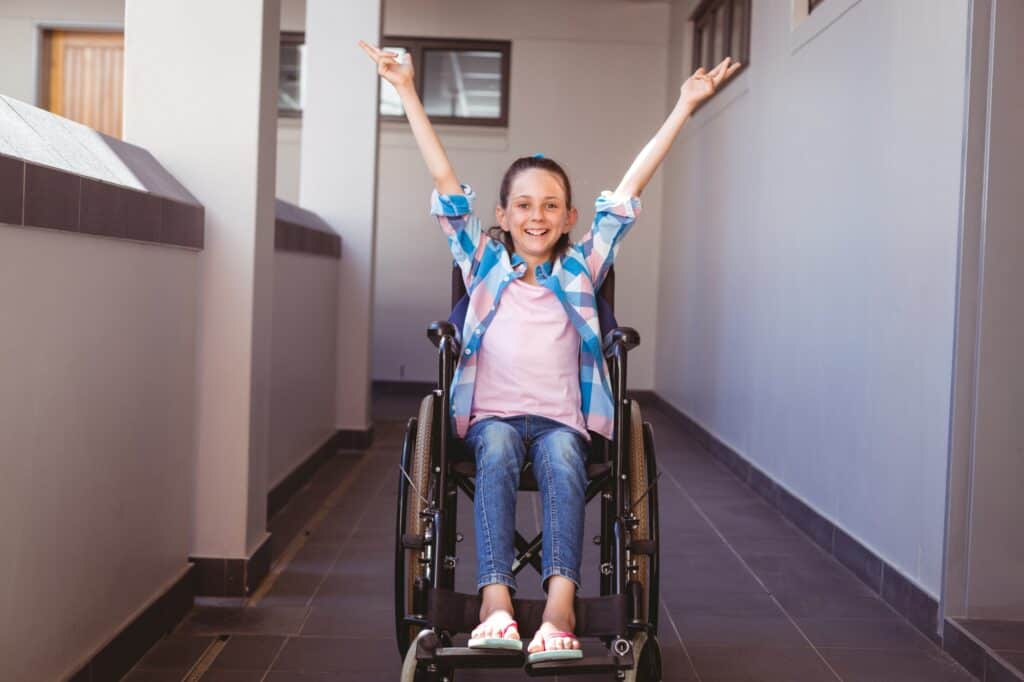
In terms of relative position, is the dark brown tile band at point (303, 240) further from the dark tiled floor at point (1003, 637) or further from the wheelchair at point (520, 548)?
the dark tiled floor at point (1003, 637)

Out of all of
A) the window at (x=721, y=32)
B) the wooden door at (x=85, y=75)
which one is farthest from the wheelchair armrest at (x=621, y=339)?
the wooden door at (x=85, y=75)

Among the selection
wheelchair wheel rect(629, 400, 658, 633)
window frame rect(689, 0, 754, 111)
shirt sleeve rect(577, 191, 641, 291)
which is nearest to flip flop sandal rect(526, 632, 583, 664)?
wheelchair wheel rect(629, 400, 658, 633)

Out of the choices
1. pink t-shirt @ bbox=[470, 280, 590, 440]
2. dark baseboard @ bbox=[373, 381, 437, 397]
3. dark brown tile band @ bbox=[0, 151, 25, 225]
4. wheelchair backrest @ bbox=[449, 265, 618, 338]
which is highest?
dark brown tile band @ bbox=[0, 151, 25, 225]

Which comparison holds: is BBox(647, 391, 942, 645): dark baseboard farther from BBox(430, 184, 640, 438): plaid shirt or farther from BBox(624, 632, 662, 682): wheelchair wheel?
BBox(430, 184, 640, 438): plaid shirt

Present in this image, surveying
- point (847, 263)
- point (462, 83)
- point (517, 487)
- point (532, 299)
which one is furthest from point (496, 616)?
point (462, 83)

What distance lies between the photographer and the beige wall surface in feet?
5.64

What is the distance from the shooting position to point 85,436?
78.5 inches

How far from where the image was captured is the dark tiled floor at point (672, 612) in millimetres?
2318

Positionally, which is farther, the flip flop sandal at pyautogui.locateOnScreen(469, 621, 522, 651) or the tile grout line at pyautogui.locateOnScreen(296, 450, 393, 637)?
the tile grout line at pyautogui.locateOnScreen(296, 450, 393, 637)

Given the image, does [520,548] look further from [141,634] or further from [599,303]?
[141,634]

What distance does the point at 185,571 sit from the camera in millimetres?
2666

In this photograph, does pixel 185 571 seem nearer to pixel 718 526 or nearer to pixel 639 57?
pixel 718 526

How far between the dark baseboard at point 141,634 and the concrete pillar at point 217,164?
152 mm

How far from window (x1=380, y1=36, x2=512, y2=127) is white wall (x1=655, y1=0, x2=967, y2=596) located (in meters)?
2.47
